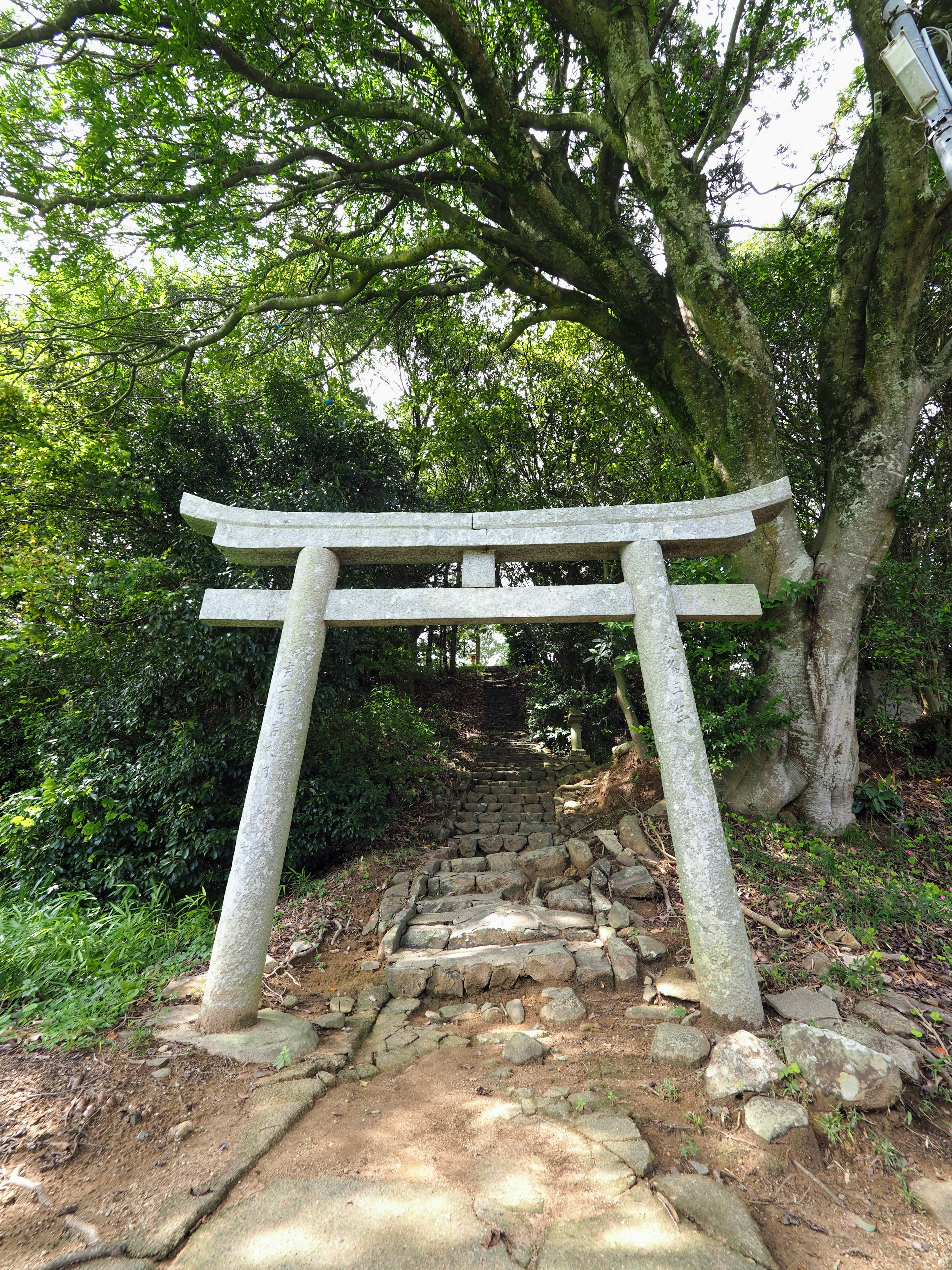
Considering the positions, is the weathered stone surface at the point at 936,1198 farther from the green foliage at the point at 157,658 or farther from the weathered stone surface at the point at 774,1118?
the green foliage at the point at 157,658

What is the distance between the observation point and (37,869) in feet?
19.2

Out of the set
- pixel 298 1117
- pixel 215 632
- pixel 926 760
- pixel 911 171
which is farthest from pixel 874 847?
pixel 215 632

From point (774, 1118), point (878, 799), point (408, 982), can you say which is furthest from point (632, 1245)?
point (878, 799)

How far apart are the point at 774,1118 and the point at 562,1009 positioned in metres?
1.56

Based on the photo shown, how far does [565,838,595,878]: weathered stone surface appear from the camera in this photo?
5.98m

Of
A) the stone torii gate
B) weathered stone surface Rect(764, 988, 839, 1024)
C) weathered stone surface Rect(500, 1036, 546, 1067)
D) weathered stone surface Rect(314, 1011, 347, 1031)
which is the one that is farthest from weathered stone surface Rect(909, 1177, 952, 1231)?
weathered stone surface Rect(314, 1011, 347, 1031)

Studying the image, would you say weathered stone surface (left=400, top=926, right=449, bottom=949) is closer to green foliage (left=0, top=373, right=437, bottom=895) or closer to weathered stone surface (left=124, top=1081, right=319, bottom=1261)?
weathered stone surface (left=124, top=1081, right=319, bottom=1261)

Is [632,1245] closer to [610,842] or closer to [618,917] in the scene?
[618,917]

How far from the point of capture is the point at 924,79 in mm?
2754

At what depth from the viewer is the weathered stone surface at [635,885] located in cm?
511

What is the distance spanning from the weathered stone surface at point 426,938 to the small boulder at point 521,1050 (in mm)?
1622

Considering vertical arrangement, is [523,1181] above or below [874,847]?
below

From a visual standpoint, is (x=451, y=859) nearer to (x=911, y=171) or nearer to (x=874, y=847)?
(x=874, y=847)

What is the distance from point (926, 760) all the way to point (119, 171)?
1112 centimetres
